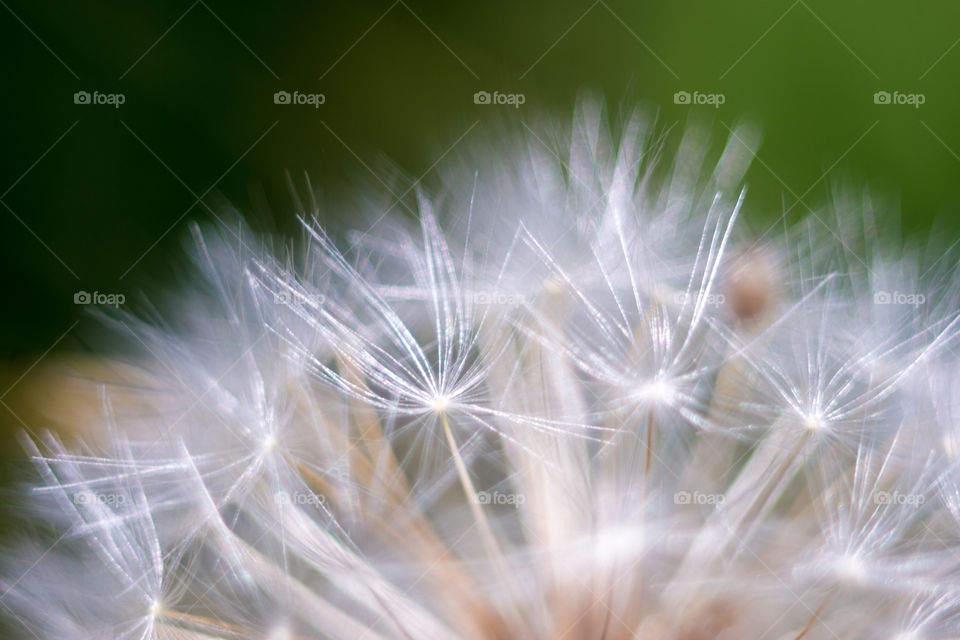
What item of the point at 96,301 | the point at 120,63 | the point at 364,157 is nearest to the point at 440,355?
the point at 364,157

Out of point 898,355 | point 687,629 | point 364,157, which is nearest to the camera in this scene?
point 687,629

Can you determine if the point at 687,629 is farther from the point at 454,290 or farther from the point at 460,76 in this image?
the point at 460,76

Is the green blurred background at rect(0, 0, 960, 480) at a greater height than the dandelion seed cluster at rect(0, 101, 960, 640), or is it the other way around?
the green blurred background at rect(0, 0, 960, 480)

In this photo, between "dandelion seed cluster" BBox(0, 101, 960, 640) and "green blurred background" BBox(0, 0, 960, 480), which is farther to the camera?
"green blurred background" BBox(0, 0, 960, 480)

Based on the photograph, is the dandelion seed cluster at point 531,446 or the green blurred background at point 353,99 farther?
the green blurred background at point 353,99

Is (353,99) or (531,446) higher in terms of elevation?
(353,99)
